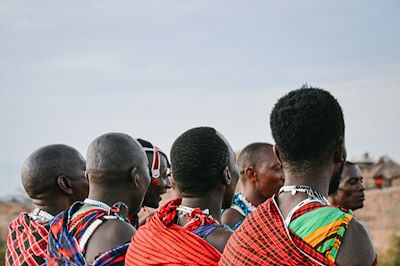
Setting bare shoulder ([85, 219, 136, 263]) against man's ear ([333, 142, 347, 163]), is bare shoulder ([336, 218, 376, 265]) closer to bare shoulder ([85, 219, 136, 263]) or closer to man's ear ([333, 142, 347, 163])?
man's ear ([333, 142, 347, 163])

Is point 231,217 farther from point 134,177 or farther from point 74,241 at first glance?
point 74,241

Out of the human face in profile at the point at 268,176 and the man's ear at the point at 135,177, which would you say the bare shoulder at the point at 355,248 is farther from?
the human face in profile at the point at 268,176

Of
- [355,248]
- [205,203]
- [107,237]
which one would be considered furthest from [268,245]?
[107,237]

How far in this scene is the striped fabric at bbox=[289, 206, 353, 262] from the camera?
2982 millimetres

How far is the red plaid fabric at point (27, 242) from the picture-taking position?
191 inches

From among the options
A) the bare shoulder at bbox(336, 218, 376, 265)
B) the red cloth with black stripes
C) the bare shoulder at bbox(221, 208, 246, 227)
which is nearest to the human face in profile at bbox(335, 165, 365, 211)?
the bare shoulder at bbox(221, 208, 246, 227)

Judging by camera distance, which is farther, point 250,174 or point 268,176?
point 250,174

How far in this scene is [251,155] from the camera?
24.2ft

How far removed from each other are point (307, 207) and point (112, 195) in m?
1.69

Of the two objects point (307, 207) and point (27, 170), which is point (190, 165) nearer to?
point (307, 207)

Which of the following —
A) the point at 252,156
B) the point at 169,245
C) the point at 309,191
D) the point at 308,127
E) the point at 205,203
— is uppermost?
the point at 308,127

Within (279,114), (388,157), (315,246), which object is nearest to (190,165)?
(279,114)

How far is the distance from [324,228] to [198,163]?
1.32 meters

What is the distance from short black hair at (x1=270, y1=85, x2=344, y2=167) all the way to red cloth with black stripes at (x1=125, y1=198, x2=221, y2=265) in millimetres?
753
